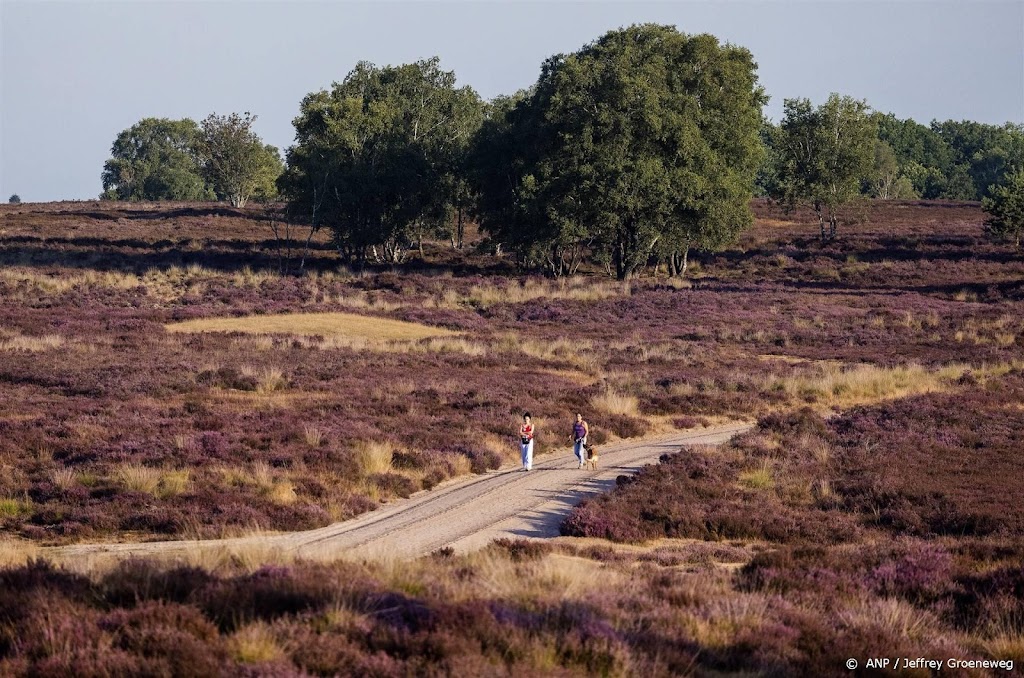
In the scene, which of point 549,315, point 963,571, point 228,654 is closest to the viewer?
point 228,654

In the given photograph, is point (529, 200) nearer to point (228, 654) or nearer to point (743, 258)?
point (743, 258)

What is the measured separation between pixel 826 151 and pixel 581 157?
31.3m

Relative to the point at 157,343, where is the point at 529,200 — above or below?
above

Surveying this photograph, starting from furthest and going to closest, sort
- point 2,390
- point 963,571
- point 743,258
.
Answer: point 743,258
point 2,390
point 963,571

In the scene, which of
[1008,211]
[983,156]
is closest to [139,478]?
[1008,211]

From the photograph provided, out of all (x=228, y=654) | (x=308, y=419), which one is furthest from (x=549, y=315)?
(x=228, y=654)

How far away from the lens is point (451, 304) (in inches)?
2324

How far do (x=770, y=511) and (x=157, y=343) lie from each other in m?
29.7

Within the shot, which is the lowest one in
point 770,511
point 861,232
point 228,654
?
point 770,511

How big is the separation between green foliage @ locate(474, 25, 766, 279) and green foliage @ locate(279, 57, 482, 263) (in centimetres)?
487

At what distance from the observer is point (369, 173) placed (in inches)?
2913

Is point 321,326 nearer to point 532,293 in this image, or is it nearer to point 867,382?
point 532,293

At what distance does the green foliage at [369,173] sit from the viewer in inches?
2878

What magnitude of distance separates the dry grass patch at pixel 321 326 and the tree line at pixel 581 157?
19.5 meters
